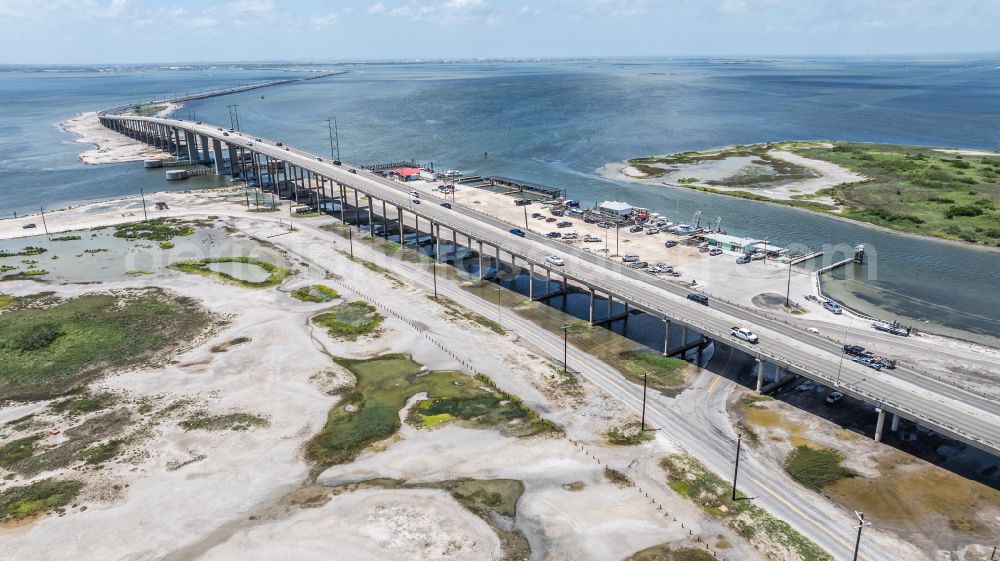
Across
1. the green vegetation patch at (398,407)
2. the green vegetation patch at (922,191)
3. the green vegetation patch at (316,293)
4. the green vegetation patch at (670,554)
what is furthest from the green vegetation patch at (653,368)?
the green vegetation patch at (922,191)

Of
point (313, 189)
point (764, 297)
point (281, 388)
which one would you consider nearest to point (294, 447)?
point (281, 388)

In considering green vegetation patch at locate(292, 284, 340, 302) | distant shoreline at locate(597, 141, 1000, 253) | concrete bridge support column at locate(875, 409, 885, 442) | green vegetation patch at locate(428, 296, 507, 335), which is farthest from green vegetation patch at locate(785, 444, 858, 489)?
distant shoreline at locate(597, 141, 1000, 253)

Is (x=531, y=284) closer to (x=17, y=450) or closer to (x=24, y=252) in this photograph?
(x=17, y=450)

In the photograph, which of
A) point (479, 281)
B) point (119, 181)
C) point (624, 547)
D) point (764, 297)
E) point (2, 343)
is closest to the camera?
point (624, 547)

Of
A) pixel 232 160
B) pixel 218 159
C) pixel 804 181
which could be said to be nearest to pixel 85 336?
pixel 232 160

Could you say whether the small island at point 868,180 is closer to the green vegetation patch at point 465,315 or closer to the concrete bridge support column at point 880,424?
the concrete bridge support column at point 880,424

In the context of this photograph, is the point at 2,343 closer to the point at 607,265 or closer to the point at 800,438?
the point at 607,265

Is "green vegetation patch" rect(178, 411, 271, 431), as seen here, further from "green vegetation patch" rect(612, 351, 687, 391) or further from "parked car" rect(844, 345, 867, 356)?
"parked car" rect(844, 345, 867, 356)

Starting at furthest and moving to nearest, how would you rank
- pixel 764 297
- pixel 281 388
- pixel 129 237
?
pixel 129 237 → pixel 764 297 → pixel 281 388
